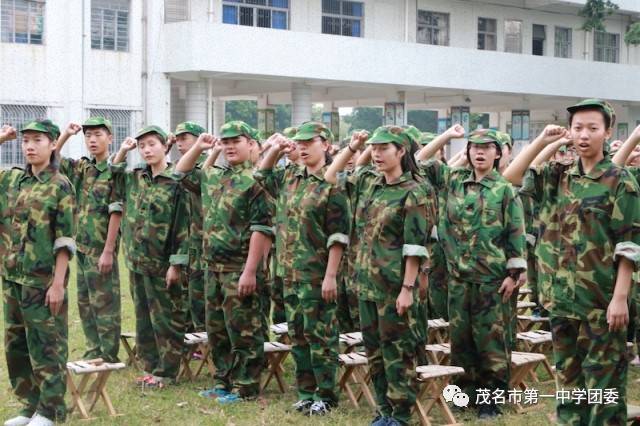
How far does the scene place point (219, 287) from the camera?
7656mm

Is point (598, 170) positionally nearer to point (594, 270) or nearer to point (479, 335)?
point (594, 270)

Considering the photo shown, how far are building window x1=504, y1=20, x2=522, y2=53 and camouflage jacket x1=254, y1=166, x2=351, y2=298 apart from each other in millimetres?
22904

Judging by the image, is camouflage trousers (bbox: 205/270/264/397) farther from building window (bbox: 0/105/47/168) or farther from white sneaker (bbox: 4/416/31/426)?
building window (bbox: 0/105/47/168)

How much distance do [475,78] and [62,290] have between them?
70.3ft

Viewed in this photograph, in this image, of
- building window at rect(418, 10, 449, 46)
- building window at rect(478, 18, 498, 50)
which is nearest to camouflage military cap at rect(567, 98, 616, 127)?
building window at rect(418, 10, 449, 46)

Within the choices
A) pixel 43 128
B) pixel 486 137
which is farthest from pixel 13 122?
pixel 486 137

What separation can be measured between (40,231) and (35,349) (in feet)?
2.66

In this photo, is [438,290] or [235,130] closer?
[235,130]

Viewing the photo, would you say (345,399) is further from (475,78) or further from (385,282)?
(475,78)

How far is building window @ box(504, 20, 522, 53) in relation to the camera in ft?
94.7

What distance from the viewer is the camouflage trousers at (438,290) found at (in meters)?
8.94

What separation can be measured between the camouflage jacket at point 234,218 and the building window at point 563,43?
24409 mm

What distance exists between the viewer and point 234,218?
24.8 feet

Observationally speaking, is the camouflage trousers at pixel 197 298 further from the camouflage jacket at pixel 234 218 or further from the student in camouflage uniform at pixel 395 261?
the student in camouflage uniform at pixel 395 261
